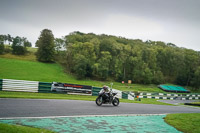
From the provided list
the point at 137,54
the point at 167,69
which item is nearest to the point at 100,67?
the point at 137,54

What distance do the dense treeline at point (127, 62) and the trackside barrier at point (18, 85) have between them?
36443mm

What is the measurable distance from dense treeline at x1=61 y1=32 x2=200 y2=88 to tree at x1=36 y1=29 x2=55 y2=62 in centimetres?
670

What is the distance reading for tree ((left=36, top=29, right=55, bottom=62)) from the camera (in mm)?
64375

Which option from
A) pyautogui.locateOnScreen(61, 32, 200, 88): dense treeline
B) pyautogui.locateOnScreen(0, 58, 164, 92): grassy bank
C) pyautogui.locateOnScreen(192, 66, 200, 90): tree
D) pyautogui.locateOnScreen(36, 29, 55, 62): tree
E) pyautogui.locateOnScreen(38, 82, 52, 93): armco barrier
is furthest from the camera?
pyautogui.locateOnScreen(192, 66, 200, 90): tree

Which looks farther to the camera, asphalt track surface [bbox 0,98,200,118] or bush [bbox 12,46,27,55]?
bush [bbox 12,46,27,55]

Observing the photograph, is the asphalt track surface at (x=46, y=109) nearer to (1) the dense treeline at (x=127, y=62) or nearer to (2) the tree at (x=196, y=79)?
(1) the dense treeline at (x=127, y=62)

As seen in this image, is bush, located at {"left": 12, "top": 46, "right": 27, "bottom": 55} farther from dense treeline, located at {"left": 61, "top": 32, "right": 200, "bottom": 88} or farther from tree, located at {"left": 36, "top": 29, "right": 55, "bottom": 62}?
dense treeline, located at {"left": 61, "top": 32, "right": 200, "bottom": 88}

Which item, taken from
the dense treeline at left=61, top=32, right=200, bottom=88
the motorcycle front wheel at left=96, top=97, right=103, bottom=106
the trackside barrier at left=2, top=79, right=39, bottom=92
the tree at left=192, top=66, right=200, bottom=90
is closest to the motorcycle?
the motorcycle front wheel at left=96, top=97, right=103, bottom=106

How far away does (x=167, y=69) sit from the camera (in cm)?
7556

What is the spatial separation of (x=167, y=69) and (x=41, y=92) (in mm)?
67426

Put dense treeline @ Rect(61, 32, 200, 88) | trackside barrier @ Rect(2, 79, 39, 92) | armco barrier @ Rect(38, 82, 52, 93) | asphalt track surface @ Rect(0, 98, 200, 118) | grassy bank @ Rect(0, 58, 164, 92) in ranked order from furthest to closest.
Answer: dense treeline @ Rect(61, 32, 200, 88), grassy bank @ Rect(0, 58, 164, 92), armco barrier @ Rect(38, 82, 52, 93), trackside barrier @ Rect(2, 79, 39, 92), asphalt track surface @ Rect(0, 98, 200, 118)

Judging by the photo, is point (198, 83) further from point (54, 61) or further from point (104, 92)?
point (104, 92)

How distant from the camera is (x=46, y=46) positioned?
64312mm

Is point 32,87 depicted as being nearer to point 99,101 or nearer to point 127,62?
point 99,101
